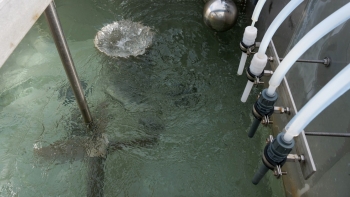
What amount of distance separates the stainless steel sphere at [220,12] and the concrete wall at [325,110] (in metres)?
1.01

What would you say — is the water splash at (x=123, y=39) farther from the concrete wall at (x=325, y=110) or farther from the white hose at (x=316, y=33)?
the white hose at (x=316, y=33)

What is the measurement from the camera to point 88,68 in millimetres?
3834

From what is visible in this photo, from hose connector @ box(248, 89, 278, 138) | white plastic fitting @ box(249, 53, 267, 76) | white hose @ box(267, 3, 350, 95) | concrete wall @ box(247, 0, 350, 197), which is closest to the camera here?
white hose @ box(267, 3, 350, 95)

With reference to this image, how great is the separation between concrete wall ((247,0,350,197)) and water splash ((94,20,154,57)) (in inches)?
86.1

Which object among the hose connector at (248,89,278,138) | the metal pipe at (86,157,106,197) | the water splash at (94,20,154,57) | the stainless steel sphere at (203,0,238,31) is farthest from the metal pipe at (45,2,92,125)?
the stainless steel sphere at (203,0,238,31)

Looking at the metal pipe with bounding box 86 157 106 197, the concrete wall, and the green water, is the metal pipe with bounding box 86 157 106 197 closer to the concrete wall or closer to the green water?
the green water

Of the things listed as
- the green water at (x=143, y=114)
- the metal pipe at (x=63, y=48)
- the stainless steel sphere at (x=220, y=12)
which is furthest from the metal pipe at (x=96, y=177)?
the stainless steel sphere at (x=220, y=12)

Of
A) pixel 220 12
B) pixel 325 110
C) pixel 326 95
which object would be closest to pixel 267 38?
pixel 326 95

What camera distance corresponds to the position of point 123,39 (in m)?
4.30

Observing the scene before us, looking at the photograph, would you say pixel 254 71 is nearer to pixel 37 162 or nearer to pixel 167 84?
pixel 167 84

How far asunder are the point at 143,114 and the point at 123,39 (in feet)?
5.07

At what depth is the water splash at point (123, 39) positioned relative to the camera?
4.06 m

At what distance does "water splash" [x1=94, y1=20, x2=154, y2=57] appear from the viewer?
4062 millimetres

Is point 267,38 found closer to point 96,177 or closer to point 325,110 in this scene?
point 325,110
